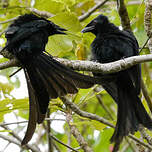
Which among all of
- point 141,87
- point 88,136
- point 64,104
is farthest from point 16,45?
point 88,136

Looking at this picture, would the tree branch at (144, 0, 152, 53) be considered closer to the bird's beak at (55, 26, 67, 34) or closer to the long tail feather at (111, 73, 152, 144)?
the long tail feather at (111, 73, 152, 144)

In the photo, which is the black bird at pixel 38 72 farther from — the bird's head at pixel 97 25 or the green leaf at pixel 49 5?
the bird's head at pixel 97 25

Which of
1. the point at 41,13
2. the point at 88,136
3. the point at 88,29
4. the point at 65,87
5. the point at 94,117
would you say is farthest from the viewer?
the point at 88,136

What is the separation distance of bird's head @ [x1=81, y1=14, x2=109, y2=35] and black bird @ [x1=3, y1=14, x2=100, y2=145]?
3.43 feet

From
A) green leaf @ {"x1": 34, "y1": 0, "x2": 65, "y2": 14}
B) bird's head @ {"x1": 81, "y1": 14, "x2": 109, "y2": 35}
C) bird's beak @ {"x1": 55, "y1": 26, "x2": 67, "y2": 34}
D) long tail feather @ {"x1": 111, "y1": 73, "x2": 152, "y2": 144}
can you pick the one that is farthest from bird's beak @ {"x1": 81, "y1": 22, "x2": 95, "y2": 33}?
long tail feather @ {"x1": 111, "y1": 73, "x2": 152, "y2": 144}

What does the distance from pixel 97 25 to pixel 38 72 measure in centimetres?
140

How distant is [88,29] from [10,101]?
1637mm

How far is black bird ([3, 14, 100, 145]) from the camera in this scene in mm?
3906

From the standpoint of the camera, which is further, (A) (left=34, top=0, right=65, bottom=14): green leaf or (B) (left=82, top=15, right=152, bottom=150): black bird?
(A) (left=34, top=0, right=65, bottom=14): green leaf

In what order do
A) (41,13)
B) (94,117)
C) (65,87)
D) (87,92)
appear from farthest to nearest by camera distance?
(41,13) < (87,92) < (65,87) < (94,117)

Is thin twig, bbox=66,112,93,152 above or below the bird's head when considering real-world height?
below

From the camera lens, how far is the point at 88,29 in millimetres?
5094

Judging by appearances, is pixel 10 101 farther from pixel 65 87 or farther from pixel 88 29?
pixel 88 29

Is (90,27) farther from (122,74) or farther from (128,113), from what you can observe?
(128,113)
